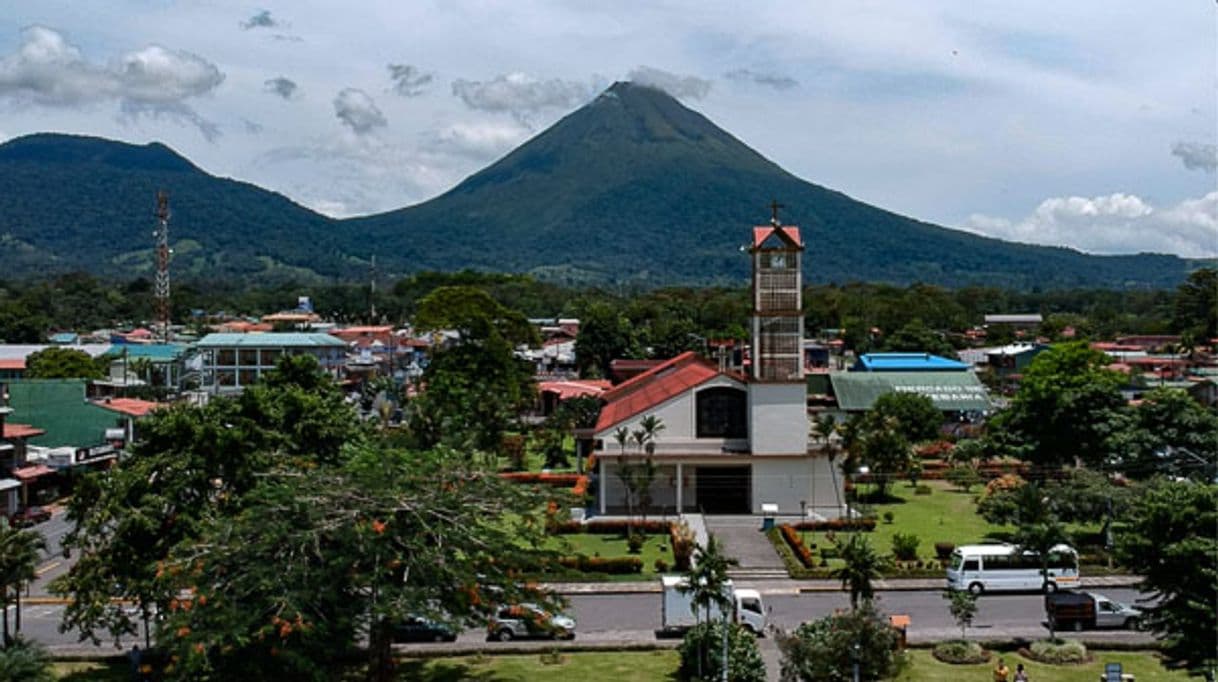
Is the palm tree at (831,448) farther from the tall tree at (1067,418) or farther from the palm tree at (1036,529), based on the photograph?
the palm tree at (1036,529)

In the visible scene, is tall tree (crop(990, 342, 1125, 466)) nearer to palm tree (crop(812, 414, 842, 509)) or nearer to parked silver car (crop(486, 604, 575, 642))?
palm tree (crop(812, 414, 842, 509))

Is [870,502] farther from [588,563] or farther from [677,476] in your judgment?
[588,563]

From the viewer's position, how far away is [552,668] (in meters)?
20.8

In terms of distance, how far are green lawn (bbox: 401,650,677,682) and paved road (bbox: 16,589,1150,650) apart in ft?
2.97

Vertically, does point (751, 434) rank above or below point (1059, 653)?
above

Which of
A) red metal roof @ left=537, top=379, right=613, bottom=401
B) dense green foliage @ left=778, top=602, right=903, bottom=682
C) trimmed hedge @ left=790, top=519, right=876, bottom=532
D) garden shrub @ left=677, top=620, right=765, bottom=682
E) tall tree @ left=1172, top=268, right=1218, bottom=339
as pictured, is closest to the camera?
dense green foliage @ left=778, top=602, right=903, bottom=682

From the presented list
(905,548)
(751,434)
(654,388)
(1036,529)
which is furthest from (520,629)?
(654,388)

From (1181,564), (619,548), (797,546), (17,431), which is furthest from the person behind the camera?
(17,431)

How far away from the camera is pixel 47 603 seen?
26.2 m

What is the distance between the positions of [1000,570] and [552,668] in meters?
11.4

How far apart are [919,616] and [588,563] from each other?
26.4 ft

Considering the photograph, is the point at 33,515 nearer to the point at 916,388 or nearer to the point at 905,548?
the point at 905,548

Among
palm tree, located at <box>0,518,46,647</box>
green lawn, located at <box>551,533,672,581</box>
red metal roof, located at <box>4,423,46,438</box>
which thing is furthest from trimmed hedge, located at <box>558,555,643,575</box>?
red metal roof, located at <box>4,423,46,438</box>

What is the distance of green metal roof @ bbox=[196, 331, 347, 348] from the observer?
75625 mm
